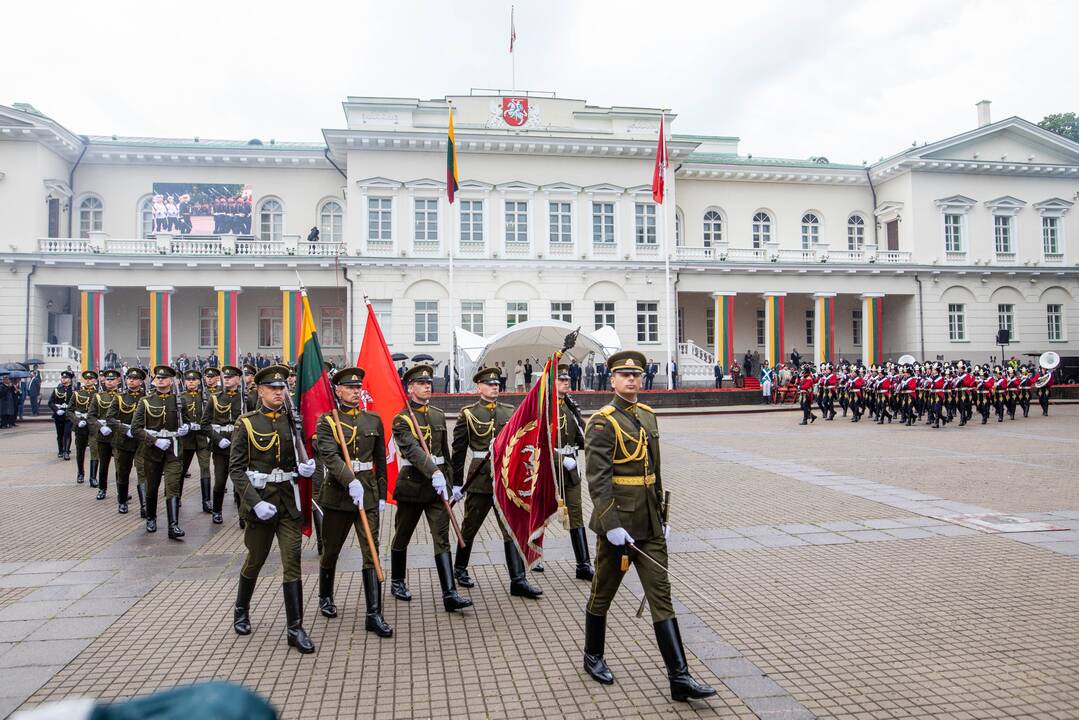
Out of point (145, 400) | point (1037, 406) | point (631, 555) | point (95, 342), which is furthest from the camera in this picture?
point (95, 342)

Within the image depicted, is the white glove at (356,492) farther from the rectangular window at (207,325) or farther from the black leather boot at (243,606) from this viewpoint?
the rectangular window at (207,325)

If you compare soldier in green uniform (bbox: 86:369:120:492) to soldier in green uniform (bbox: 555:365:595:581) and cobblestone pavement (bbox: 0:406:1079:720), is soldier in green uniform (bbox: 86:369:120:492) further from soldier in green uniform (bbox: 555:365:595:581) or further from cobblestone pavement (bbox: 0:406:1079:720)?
soldier in green uniform (bbox: 555:365:595:581)

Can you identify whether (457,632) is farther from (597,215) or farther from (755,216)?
(755,216)

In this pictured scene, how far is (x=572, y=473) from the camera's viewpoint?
25.7 feet

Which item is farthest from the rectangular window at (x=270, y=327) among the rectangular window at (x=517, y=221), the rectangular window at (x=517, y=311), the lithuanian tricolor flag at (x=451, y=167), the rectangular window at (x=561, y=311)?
the rectangular window at (x=561, y=311)

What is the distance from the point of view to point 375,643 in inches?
226

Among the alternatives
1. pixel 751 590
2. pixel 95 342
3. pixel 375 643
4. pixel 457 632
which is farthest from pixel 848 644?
pixel 95 342

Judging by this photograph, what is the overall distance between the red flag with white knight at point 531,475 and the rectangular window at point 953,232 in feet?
139

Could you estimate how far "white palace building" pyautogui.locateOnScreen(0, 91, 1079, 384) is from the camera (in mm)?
34844

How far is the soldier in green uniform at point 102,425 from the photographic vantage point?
11.7 metres

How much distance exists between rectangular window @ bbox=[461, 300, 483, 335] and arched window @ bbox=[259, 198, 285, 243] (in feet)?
36.9

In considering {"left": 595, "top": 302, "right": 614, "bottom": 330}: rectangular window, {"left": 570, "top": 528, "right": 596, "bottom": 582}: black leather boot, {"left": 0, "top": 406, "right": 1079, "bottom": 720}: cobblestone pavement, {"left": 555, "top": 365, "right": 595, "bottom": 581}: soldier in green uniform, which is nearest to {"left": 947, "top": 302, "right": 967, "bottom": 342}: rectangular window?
{"left": 595, "top": 302, "right": 614, "bottom": 330}: rectangular window

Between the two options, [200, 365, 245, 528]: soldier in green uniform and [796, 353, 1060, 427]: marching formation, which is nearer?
[200, 365, 245, 528]: soldier in green uniform

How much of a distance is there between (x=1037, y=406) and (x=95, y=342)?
41.7 m
